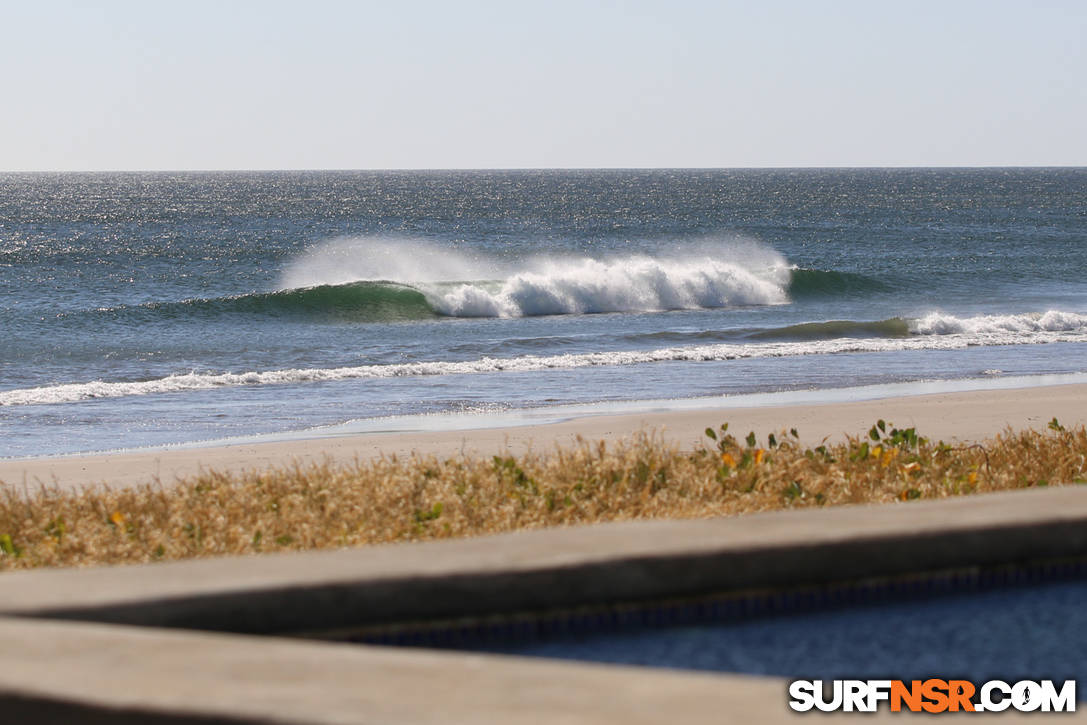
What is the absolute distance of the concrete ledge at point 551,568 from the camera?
3.28 meters

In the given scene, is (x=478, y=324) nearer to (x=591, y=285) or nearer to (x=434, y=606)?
(x=591, y=285)

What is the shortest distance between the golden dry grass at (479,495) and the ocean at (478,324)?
6190mm

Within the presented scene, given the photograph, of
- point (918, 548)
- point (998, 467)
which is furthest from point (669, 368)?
point (918, 548)

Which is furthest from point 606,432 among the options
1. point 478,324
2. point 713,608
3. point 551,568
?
point 478,324

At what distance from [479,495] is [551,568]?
7.71 ft

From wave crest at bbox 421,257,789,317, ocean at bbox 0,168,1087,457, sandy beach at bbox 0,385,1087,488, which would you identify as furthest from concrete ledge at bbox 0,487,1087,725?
wave crest at bbox 421,257,789,317

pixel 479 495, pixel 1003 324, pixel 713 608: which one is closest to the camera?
pixel 713 608

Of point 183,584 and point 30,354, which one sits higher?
point 183,584

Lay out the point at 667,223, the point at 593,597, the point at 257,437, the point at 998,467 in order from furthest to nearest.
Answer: the point at 667,223 → the point at 257,437 → the point at 998,467 → the point at 593,597

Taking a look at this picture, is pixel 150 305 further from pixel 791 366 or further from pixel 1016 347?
pixel 1016 347

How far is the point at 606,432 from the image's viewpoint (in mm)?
11266

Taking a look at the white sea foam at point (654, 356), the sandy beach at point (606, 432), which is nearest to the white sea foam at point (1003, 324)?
the white sea foam at point (654, 356)

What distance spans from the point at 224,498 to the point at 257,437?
6195mm

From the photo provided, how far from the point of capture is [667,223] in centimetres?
7275
